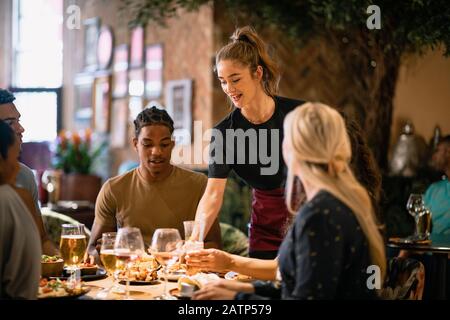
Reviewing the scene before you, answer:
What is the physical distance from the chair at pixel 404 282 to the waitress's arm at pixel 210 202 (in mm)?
884

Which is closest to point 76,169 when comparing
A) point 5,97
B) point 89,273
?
point 5,97

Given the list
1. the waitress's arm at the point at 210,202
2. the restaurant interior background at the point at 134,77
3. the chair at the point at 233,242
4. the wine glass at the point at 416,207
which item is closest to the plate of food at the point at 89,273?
the waitress's arm at the point at 210,202

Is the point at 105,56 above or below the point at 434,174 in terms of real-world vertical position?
above

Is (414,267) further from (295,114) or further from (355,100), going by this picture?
(355,100)

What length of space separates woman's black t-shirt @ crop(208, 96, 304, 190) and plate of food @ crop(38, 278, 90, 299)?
1.07 m

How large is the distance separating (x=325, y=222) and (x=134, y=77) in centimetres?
658

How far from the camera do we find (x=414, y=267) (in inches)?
101

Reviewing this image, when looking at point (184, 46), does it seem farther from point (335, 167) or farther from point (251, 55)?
point (335, 167)

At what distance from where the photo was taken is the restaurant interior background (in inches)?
252

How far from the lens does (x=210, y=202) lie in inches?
126

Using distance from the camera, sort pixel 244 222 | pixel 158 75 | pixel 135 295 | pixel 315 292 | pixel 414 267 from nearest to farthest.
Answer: pixel 315 292, pixel 135 295, pixel 414 267, pixel 244 222, pixel 158 75
